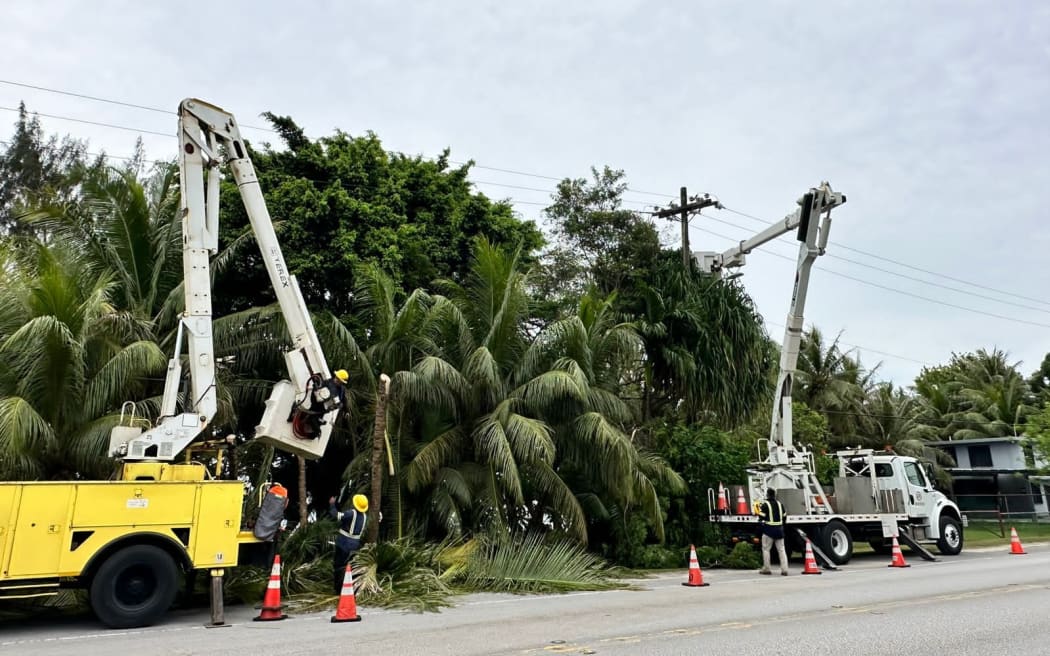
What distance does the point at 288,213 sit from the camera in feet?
57.2

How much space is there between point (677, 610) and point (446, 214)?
42.7 ft

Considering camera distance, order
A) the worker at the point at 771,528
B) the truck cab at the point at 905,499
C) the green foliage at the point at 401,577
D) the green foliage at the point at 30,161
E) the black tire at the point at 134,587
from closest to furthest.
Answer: the black tire at the point at 134,587, the green foliage at the point at 401,577, the worker at the point at 771,528, the truck cab at the point at 905,499, the green foliage at the point at 30,161

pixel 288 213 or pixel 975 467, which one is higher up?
pixel 288 213

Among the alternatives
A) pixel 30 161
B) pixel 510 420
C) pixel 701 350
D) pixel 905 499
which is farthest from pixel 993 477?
pixel 30 161

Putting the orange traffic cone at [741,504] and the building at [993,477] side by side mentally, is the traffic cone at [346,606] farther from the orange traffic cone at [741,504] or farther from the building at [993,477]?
the building at [993,477]

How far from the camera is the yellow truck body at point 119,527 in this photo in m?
8.19

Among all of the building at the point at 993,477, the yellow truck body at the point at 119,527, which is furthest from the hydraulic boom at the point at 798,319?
the building at the point at 993,477

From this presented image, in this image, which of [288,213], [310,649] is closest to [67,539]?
[310,649]

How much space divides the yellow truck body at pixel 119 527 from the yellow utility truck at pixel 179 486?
12mm

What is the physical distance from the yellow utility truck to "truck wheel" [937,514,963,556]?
15.7m

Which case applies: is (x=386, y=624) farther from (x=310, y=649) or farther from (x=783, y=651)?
(x=783, y=651)

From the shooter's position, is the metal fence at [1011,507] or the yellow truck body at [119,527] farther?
the metal fence at [1011,507]

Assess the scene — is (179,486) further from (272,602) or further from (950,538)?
(950,538)

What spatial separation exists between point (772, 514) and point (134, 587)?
1086 centimetres
